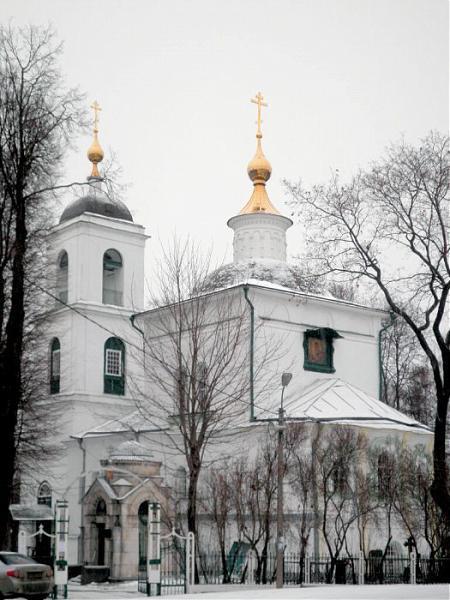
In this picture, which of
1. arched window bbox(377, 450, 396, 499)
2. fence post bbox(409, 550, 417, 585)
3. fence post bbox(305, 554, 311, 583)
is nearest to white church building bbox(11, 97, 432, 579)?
arched window bbox(377, 450, 396, 499)

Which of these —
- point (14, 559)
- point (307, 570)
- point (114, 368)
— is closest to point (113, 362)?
point (114, 368)

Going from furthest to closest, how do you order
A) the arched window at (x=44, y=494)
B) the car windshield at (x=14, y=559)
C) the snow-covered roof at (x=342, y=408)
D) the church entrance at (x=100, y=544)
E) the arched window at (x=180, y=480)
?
the arched window at (x=44, y=494) → the arched window at (x=180, y=480) → the snow-covered roof at (x=342, y=408) → the church entrance at (x=100, y=544) → the car windshield at (x=14, y=559)

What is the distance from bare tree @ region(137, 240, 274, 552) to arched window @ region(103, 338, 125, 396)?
3.44m

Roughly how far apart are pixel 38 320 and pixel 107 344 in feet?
47.2

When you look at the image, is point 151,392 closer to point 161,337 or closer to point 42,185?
point 161,337

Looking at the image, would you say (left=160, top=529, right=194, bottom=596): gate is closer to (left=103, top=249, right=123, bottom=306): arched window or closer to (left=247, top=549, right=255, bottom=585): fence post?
(left=247, top=549, right=255, bottom=585): fence post

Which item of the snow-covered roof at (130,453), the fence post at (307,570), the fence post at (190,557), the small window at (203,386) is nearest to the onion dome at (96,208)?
the snow-covered roof at (130,453)

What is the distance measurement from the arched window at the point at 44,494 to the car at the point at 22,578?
19627 millimetres

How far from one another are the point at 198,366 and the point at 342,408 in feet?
18.3

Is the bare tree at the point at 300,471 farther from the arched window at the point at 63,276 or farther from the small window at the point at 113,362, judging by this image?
the arched window at the point at 63,276

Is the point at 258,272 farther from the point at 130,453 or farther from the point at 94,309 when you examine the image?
the point at 130,453

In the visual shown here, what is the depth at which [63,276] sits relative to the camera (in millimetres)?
41844

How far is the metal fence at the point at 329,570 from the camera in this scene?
997 inches

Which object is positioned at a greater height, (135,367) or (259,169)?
(259,169)
